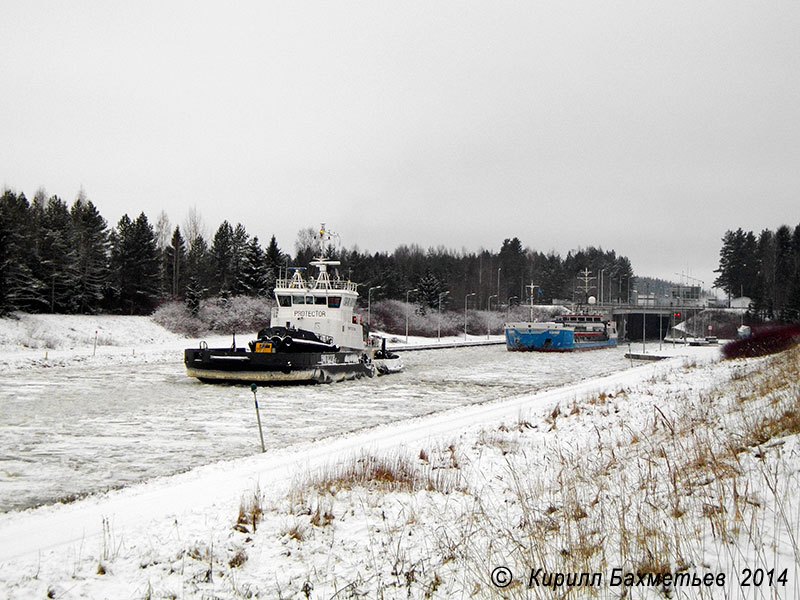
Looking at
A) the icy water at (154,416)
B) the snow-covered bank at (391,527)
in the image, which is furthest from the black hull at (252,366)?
the snow-covered bank at (391,527)

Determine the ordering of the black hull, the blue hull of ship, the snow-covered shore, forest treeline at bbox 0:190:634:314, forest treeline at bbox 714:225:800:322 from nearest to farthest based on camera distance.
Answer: the snow-covered shore → the black hull → forest treeline at bbox 0:190:634:314 → the blue hull of ship → forest treeline at bbox 714:225:800:322

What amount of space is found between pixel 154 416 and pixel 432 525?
13790mm

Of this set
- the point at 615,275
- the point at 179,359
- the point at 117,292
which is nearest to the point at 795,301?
the point at 179,359

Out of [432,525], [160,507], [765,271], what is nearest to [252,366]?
[160,507]

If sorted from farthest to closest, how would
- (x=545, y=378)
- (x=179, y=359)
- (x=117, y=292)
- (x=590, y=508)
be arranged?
(x=117, y=292) → (x=179, y=359) → (x=545, y=378) → (x=590, y=508)

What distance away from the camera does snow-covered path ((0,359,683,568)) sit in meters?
6.45

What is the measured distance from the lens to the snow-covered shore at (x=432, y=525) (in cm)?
470

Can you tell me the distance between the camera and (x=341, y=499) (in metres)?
7.61

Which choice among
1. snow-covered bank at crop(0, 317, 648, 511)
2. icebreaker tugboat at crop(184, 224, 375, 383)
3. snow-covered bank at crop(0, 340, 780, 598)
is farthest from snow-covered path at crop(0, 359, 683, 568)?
icebreaker tugboat at crop(184, 224, 375, 383)

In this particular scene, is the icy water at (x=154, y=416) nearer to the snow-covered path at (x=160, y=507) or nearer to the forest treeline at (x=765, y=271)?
the snow-covered path at (x=160, y=507)

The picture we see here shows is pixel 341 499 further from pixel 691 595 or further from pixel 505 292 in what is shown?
pixel 505 292

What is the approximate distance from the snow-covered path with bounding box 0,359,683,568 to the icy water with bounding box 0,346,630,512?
975 mm

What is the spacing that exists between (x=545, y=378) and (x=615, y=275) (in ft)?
561

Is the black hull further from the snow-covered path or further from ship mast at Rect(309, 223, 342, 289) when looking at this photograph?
the snow-covered path
